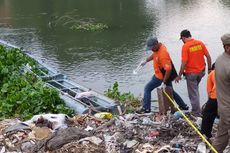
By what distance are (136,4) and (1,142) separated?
27902mm

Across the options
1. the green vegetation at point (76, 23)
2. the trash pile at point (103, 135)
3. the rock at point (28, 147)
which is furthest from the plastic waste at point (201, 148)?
the green vegetation at point (76, 23)

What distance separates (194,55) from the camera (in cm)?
879

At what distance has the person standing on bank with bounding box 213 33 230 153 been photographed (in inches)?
231

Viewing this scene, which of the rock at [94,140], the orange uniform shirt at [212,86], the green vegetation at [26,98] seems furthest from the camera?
the green vegetation at [26,98]

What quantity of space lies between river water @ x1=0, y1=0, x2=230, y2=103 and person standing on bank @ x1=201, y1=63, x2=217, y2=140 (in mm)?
5480

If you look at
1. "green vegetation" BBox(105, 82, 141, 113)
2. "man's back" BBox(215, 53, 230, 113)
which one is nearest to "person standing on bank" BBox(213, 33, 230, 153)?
"man's back" BBox(215, 53, 230, 113)

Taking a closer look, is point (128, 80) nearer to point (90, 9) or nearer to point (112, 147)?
point (112, 147)

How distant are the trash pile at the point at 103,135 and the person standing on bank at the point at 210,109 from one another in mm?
226

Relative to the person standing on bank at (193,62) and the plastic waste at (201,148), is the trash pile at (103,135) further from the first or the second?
the person standing on bank at (193,62)

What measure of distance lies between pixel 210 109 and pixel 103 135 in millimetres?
1886

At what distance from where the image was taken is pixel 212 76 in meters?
6.86

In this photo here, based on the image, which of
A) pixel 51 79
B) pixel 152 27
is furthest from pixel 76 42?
pixel 51 79

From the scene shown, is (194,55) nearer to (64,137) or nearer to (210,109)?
(210,109)

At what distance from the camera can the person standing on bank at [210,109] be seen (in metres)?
6.89
